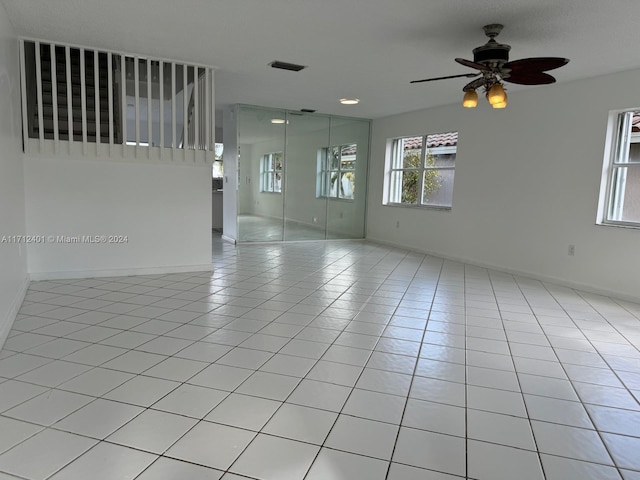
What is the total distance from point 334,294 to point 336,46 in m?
2.29

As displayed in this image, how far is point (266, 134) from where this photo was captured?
7.23 metres

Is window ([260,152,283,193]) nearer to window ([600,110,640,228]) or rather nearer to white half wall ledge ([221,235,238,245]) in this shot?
white half wall ledge ([221,235,238,245])

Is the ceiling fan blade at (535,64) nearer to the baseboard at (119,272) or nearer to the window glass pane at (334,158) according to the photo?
the baseboard at (119,272)

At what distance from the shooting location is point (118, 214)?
4.57 metres

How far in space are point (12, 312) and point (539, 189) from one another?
5.34 meters

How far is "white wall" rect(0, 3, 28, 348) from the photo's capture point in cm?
290

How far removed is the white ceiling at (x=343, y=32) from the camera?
2969mm

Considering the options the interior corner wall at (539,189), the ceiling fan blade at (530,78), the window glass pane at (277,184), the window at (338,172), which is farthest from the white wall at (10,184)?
the window at (338,172)

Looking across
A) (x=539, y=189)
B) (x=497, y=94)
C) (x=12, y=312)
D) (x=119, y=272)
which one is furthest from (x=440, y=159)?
(x=12, y=312)

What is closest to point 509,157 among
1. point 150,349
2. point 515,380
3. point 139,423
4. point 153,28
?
point 515,380

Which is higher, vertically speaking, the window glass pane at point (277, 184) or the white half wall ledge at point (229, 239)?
the window glass pane at point (277, 184)

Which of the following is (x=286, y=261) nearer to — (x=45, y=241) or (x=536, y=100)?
(x=45, y=241)

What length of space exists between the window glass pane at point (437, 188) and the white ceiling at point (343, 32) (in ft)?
7.08

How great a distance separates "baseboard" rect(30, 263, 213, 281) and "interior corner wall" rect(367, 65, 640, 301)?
3624mm
